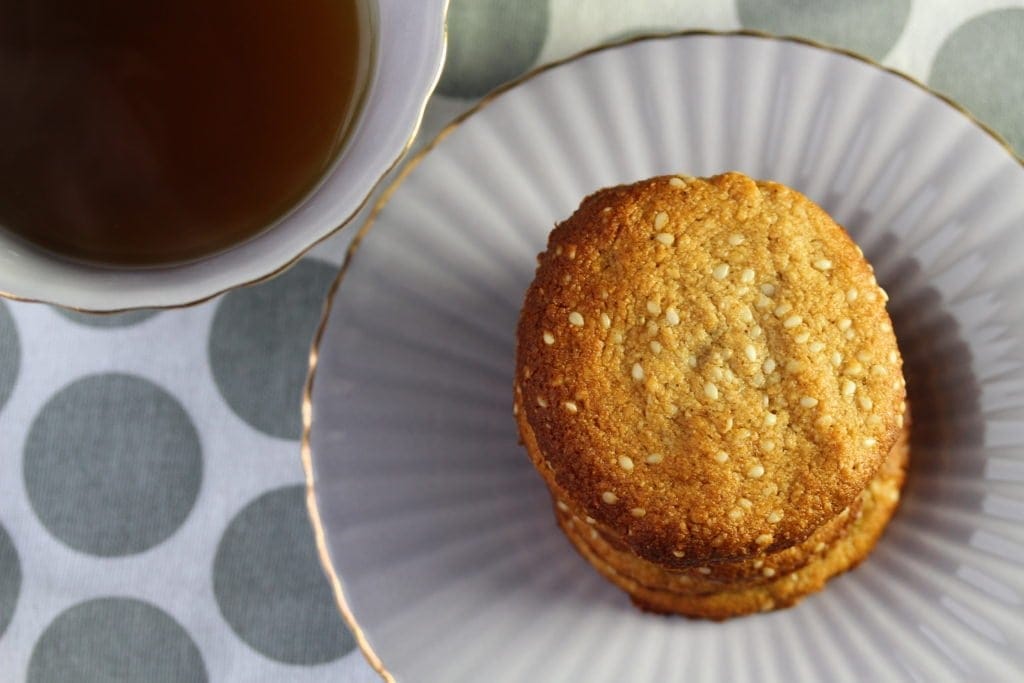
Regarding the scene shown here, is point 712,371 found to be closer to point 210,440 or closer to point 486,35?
point 486,35

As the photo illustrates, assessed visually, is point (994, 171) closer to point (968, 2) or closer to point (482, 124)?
point (968, 2)

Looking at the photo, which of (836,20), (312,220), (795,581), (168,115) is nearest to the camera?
(312,220)

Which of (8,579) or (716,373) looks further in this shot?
(8,579)

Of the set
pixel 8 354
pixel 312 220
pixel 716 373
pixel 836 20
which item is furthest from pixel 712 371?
pixel 8 354

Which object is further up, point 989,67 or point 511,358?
point 989,67

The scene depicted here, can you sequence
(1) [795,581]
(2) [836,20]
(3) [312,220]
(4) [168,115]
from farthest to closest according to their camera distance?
(2) [836,20] → (1) [795,581] → (4) [168,115] → (3) [312,220]

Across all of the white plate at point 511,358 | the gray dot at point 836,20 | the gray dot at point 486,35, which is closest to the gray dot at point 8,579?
the white plate at point 511,358

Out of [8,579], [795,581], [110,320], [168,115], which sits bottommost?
[8,579]

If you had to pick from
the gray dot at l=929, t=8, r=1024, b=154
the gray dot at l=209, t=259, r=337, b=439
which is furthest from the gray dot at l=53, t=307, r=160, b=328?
the gray dot at l=929, t=8, r=1024, b=154
